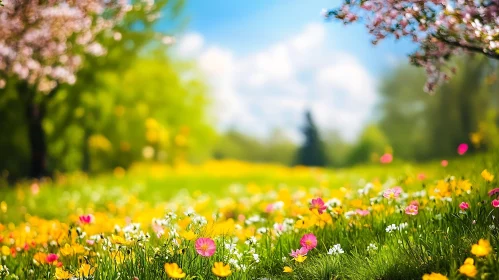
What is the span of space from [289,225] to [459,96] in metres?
19.8

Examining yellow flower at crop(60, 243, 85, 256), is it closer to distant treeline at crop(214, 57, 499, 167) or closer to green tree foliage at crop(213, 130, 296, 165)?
Result: distant treeline at crop(214, 57, 499, 167)

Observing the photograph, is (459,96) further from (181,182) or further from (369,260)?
(369,260)

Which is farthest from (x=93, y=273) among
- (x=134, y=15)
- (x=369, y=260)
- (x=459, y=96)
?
(x=459, y=96)

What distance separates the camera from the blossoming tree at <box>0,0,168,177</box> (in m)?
5.98

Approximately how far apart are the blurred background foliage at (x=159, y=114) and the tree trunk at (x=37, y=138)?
60cm

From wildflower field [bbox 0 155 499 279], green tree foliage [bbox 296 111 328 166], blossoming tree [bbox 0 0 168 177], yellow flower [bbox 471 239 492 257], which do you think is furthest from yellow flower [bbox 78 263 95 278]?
green tree foliage [bbox 296 111 328 166]

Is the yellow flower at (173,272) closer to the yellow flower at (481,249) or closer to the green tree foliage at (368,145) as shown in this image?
the yellow flower at (481,249)

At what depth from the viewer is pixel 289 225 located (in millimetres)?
4453

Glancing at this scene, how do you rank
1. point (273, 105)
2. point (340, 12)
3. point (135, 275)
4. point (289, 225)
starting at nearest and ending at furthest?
1. point (135, 275)
2. point (340, 12)
3. point (289, 225)
4. point (273, 105)

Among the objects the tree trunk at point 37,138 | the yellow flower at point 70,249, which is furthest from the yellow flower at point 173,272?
the tree trunk at point 37,138

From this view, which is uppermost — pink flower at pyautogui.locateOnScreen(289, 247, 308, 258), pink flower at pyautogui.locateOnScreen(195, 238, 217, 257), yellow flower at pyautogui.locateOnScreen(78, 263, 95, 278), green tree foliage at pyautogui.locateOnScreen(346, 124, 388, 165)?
green tree foliage at pyautogui.locateOnScreen(346, 124, 388, 165)

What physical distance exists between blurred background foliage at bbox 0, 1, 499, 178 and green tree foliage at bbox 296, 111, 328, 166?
20.7ft

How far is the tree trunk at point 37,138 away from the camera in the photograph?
14.4 meters

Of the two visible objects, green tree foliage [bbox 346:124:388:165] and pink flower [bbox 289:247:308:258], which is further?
green tree foliage [bbox 346:124:388:165]
